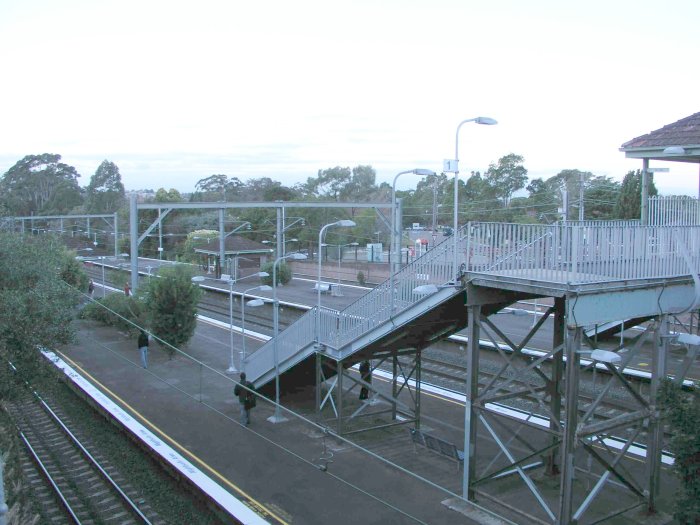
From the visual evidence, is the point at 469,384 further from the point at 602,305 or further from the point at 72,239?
the point at 72,239

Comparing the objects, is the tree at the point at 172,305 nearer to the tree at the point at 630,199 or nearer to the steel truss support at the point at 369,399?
the steel truss support at the point at 369,399

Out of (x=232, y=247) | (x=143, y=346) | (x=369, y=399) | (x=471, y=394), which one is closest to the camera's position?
(x=471, y=394)

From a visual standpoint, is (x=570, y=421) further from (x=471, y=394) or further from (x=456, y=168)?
(x=456, y=168)

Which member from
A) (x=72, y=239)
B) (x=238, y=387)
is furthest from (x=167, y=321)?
(x=72, y=239)

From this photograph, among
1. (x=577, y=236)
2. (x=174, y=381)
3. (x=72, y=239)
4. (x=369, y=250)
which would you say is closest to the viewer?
(x=577, y=236)

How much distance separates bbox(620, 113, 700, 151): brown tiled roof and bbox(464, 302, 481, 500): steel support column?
4068 mm

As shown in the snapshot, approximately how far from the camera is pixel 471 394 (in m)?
10.6

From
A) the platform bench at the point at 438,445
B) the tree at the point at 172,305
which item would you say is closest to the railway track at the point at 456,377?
the platform bench at the point at 438,445

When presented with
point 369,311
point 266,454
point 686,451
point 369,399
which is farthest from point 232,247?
point 686,451

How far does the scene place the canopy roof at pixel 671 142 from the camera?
11.0 metres

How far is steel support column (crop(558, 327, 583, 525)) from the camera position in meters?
9.00

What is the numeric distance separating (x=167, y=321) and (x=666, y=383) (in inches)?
716

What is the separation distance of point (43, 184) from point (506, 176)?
6375 cm

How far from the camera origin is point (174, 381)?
19375mm
